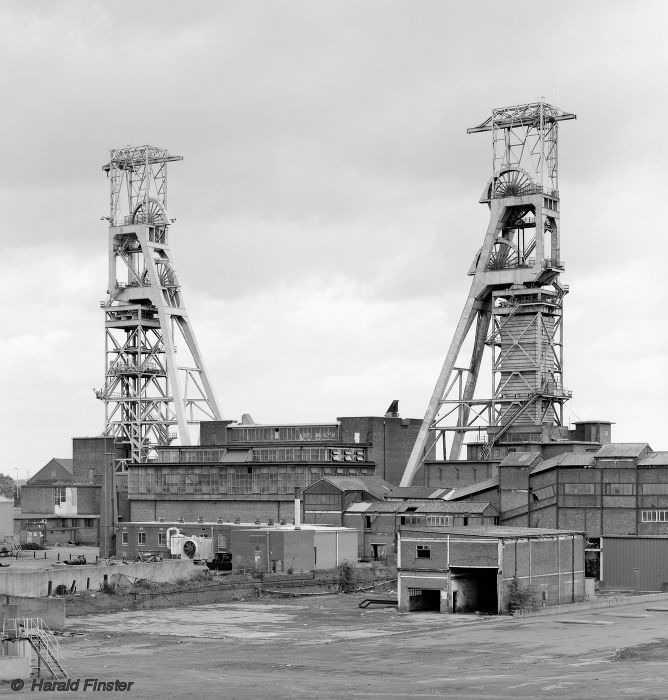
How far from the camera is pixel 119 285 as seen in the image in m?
139

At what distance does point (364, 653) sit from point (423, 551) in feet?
55.8

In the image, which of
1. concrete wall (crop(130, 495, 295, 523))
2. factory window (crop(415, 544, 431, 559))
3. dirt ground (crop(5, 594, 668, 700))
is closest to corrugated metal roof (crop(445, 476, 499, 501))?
concrete wall (crop(130, 495, 295, 523))

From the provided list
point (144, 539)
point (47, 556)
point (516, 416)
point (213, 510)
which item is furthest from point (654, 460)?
point (47, 556)

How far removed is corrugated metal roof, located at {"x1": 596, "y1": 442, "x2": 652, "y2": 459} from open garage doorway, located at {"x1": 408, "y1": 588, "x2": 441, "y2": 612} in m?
18.7

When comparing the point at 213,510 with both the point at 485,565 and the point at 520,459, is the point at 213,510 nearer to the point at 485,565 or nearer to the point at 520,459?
the point at 520,459

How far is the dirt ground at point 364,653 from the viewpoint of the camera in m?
53.0

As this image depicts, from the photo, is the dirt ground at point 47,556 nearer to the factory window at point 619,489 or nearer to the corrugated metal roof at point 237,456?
the corrugated metal roof at point 237,456

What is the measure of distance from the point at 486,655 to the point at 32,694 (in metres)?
19.4

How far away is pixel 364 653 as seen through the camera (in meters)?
63.4

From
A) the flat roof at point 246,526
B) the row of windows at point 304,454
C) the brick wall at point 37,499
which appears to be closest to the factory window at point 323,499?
the flat roof at point 246,526

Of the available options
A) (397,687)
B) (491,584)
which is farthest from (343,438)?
(397,687)

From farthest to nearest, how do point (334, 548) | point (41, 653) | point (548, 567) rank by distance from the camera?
point (334, 548) < point (548, 567) < point (41, 653)

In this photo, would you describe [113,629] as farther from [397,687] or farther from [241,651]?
[397,687]

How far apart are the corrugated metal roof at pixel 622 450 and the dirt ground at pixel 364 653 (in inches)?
578
